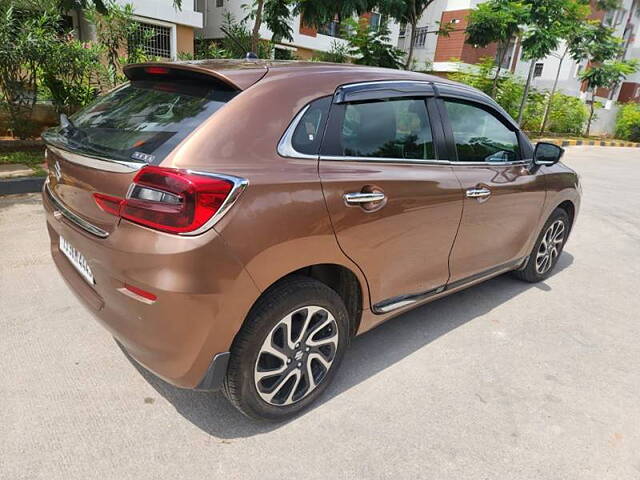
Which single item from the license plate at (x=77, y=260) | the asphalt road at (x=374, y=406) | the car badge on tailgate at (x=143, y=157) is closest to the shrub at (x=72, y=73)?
the asphalt road at (x=374, y=406)

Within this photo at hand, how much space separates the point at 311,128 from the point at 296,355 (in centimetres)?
110

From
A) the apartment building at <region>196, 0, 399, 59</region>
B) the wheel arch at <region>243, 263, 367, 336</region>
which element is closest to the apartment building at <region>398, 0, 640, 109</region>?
the apartment building at <region>196, 0, 399, 59</region>

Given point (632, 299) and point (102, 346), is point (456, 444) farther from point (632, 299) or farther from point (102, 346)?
point (632, 299)

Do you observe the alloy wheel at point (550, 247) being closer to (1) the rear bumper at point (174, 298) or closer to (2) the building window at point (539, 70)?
(1) the rear bumper at point (174, 298)

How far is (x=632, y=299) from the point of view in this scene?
419cm

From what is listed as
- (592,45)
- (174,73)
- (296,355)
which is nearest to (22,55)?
(174,73)

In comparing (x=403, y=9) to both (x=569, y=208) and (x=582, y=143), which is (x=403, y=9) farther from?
(x=582, y=143)

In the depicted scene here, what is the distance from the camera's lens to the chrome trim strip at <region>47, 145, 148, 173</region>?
1.86 m

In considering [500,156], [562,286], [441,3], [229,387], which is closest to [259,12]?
[500,156]

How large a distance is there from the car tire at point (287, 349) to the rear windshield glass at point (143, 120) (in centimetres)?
80

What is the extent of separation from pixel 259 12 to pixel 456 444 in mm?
7385

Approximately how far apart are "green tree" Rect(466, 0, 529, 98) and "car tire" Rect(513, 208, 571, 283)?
39.7 ft

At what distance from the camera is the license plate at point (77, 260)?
2.14 meters

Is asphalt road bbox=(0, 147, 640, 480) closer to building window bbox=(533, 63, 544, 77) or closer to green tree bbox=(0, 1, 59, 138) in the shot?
green tree bbox=(0, 1, 59, 138)
